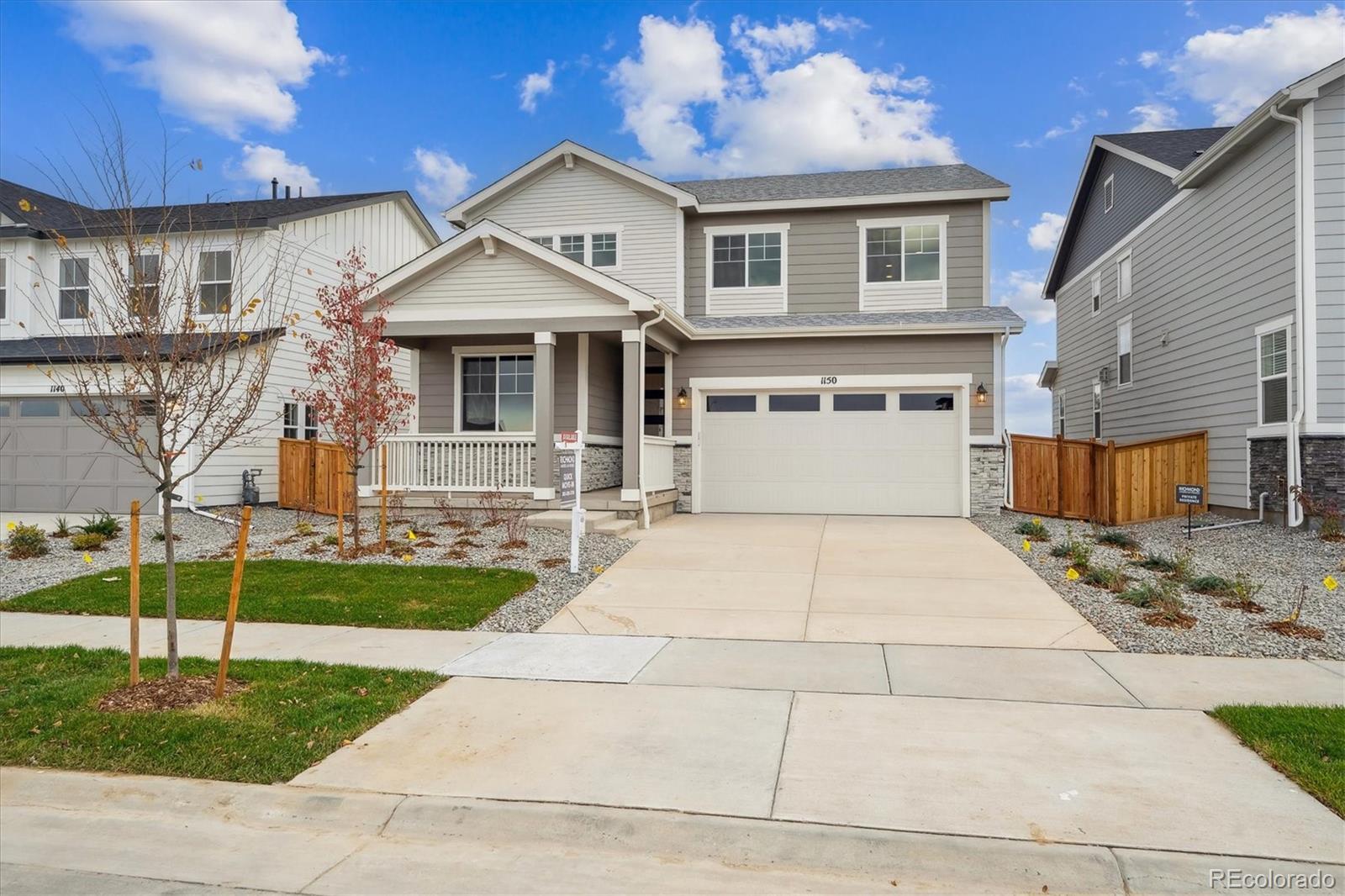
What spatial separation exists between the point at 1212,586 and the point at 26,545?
47.9 ft

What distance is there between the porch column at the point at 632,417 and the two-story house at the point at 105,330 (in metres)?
5.19

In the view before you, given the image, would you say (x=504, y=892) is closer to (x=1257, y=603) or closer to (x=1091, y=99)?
(x=1257, y=603)

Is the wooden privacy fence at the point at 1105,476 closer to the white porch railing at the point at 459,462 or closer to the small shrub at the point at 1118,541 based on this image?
the small shrub at the point at 1118,541

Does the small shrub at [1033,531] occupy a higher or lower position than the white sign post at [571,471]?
lower

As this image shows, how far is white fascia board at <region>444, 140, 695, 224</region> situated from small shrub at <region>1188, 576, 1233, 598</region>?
11100 millimetres

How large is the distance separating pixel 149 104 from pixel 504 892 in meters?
6.46

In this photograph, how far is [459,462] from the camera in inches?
558

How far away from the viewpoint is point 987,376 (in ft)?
49.1

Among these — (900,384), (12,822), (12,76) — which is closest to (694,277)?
(900,384)

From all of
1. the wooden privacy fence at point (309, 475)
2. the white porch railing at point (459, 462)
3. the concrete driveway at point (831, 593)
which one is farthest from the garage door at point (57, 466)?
the concrete driveway at point (831, 593)

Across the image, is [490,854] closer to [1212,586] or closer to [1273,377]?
[1212,586]

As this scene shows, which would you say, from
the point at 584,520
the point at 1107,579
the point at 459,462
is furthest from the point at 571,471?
the point at 1107,579

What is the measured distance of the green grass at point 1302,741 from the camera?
3920mm

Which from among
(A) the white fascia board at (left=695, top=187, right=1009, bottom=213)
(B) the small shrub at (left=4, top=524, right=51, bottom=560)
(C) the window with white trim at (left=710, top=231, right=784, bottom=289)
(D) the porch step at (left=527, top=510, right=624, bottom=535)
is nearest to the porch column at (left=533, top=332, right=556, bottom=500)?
(D) the porch step at (left=527, top=510, right=624, bottom=535)
